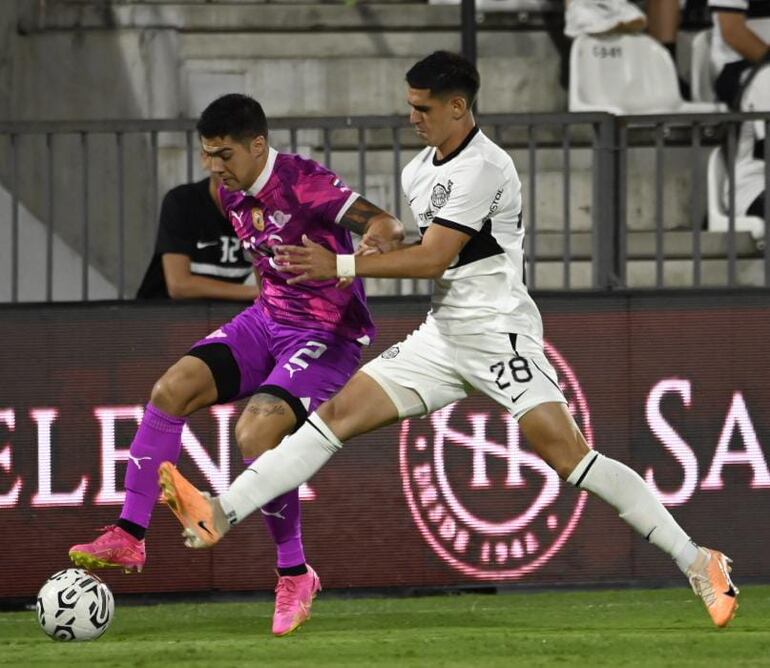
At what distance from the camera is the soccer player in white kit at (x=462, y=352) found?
788cm

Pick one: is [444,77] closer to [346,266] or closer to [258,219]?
[346,266]

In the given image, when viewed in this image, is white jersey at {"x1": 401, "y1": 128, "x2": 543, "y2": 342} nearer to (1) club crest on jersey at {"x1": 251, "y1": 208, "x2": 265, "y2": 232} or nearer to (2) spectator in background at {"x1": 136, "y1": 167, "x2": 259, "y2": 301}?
(1) club crest on jersey at {"x1": 251, "y1": 208, "x2": 265, "y2": 232}

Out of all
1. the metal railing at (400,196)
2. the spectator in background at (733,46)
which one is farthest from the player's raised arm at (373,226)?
the spectator in background at (733,46)

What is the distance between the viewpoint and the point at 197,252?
10.4 m

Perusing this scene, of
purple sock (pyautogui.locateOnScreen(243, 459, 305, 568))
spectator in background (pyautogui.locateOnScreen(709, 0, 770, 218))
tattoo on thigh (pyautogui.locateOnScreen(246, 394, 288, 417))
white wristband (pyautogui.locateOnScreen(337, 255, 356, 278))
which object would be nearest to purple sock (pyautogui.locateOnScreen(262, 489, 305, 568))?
purple sock (pyautogui.locateOnScreen(243, 459, 305, 568))

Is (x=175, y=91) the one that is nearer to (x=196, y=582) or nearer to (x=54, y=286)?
(x=54, y=286)

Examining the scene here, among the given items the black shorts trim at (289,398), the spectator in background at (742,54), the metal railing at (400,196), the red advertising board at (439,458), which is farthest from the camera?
the spectator in background at (742,54)

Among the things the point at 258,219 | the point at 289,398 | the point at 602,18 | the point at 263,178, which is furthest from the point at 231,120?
the point at 602,18

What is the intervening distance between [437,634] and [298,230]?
178cm

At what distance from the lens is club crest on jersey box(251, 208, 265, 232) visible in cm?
856

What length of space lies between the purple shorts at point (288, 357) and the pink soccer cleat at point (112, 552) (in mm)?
772

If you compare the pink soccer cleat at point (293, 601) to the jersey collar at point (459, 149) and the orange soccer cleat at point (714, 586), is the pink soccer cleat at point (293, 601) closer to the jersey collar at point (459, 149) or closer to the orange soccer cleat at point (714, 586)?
the orange soccer cleat at point (714, 586)

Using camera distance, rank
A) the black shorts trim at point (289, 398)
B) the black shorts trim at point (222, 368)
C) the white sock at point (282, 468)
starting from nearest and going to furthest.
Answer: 1. the white sock at point (282, 468)
2. the black shorts trim at point (289, 398)
3. the black shorts trim at point (222, 368)

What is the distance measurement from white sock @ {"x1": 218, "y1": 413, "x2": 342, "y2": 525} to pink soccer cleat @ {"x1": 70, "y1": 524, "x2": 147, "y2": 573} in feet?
2.28
